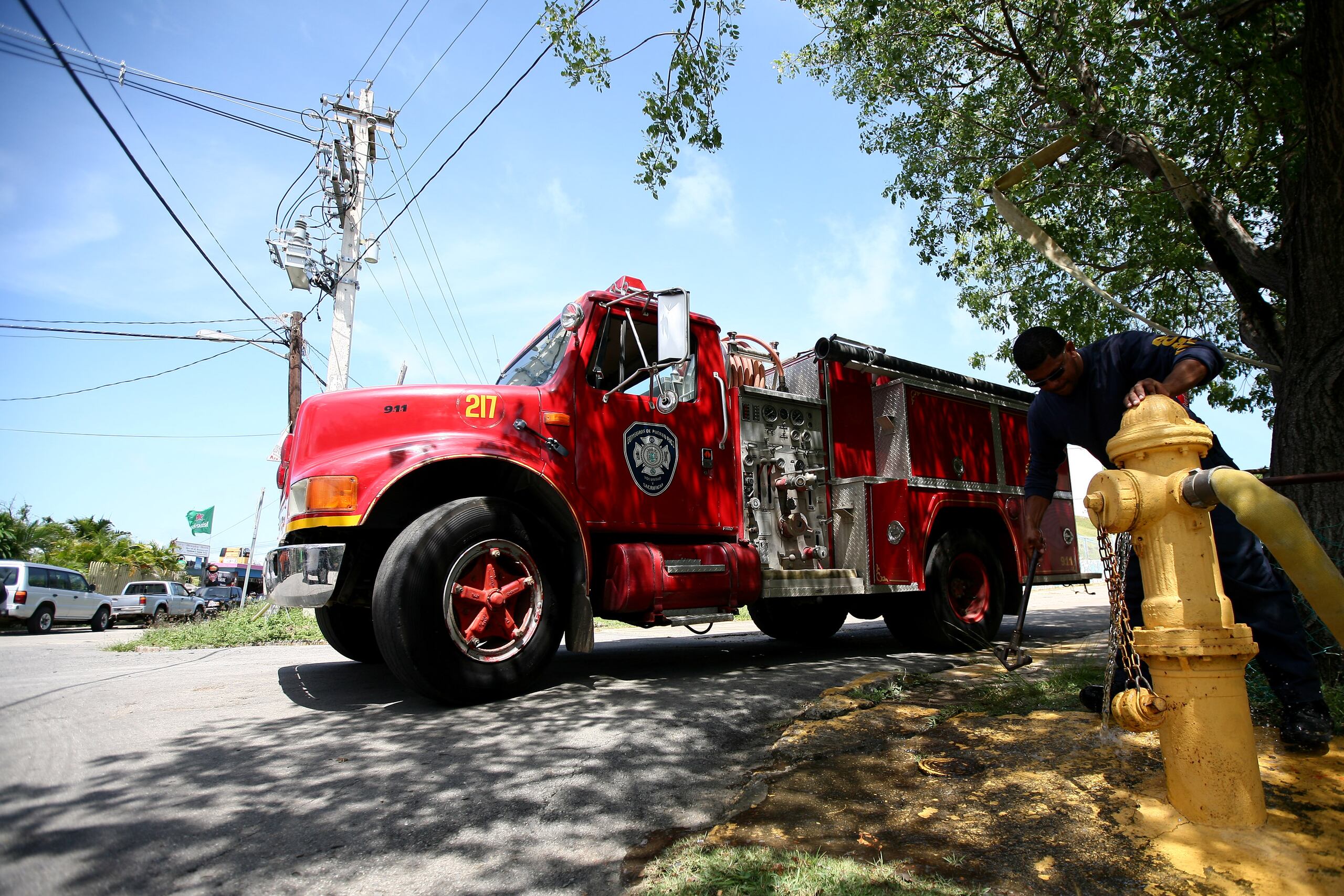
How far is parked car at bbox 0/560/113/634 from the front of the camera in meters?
16.2

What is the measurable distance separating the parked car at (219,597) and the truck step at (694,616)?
2456cm

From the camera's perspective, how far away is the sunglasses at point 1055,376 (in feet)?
10.7

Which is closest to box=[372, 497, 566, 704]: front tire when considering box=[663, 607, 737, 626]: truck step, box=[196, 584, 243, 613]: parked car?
box=[663, 607, 737, 626]: truck step

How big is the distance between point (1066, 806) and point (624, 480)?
327 centimetres

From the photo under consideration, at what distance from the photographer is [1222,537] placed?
276 cm

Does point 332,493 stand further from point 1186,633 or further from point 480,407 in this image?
point 1186,633

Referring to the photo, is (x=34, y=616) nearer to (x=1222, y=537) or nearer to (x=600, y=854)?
(x=600, y=854)

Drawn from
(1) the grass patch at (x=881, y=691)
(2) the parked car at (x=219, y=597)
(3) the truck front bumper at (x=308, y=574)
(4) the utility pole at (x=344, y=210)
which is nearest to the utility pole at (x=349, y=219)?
(4) the utility pole at (x=344, y=210)

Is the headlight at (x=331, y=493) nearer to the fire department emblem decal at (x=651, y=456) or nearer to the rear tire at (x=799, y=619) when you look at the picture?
the fire department emblem decal at (x=651, y=456)

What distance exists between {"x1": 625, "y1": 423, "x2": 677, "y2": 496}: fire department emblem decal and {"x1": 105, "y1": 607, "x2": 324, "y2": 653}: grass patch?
674 centimetres

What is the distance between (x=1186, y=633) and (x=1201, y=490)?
390 mm

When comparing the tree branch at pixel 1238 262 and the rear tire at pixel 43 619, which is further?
the rear tire at pixel 43 619

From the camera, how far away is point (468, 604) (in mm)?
4227

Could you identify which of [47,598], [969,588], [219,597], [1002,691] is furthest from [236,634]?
[219,597]
